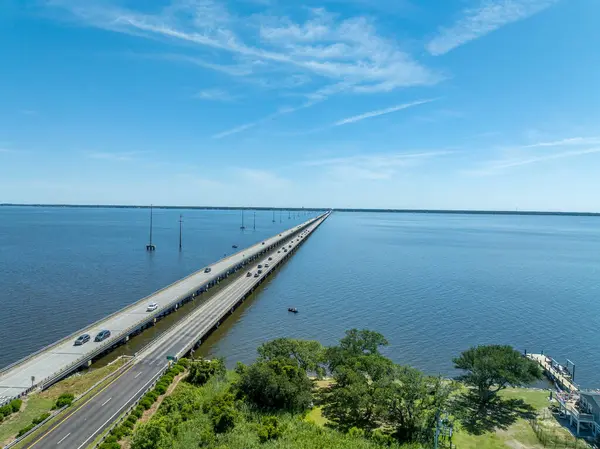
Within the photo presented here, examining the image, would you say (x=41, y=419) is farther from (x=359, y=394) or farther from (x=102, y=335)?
(x=359, y=394)

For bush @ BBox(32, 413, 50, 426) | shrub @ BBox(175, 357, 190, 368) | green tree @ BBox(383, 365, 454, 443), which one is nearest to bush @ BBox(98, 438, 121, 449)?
bush @ BBox(32, 413, 50, 426)

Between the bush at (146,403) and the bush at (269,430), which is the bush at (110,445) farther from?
the bush at (269,430)

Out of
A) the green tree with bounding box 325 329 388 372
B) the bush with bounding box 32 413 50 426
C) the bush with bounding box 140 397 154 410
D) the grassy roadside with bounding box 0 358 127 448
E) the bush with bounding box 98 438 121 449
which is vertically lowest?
the grassy roadside with bounding box 0 358 127 448

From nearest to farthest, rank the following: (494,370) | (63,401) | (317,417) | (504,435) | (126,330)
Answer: (504,435), (63,401), (317,417), (494,370), (126,330)

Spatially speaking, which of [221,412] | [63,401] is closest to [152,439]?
[221,412]

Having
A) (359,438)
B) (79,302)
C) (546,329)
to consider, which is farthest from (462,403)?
(79,302)

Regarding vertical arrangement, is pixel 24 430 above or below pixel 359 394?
below

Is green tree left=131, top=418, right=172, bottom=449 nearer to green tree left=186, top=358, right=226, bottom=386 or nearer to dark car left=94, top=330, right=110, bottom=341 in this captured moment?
green tree left=186, top=358, right=226, bottom=386
